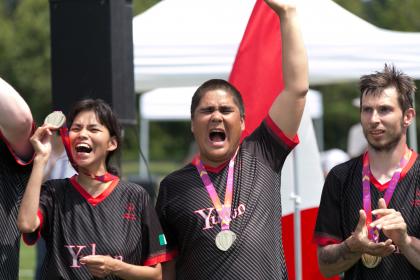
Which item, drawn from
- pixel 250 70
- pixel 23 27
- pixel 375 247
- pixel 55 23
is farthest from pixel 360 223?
pixel 23 27

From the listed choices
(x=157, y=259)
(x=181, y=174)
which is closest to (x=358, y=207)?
(x=181, y=174)

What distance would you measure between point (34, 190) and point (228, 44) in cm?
315

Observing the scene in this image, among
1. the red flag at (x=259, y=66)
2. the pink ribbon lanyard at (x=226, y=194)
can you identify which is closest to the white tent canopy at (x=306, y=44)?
the red flag at (x=259, y=66)

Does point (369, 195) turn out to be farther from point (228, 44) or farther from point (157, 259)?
point (228, 44)

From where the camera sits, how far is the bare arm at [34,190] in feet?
13.0

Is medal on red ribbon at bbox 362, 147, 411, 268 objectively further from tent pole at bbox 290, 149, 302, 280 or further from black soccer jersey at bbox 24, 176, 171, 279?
tent pole at bbox 290, 149, 302, 280

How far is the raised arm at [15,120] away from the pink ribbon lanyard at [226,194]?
0.78 m

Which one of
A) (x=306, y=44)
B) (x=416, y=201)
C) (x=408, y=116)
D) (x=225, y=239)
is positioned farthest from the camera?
(x=306, y=44)

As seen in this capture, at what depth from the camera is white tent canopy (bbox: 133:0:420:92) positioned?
6633mm

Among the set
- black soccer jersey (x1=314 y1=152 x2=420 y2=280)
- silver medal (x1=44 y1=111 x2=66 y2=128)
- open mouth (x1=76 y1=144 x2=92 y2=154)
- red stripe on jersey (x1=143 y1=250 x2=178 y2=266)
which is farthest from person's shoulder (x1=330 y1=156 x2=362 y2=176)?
silver medal (x1=44 y1=111 x2=66 y2=128)

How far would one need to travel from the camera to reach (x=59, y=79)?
5.58m

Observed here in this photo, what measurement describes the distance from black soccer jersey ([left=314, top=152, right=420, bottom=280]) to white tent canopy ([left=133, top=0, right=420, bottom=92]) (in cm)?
242

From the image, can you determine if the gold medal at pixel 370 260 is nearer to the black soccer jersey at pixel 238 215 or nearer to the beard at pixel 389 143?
the black soccer jersey at pixel 238 215

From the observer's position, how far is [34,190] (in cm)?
396
